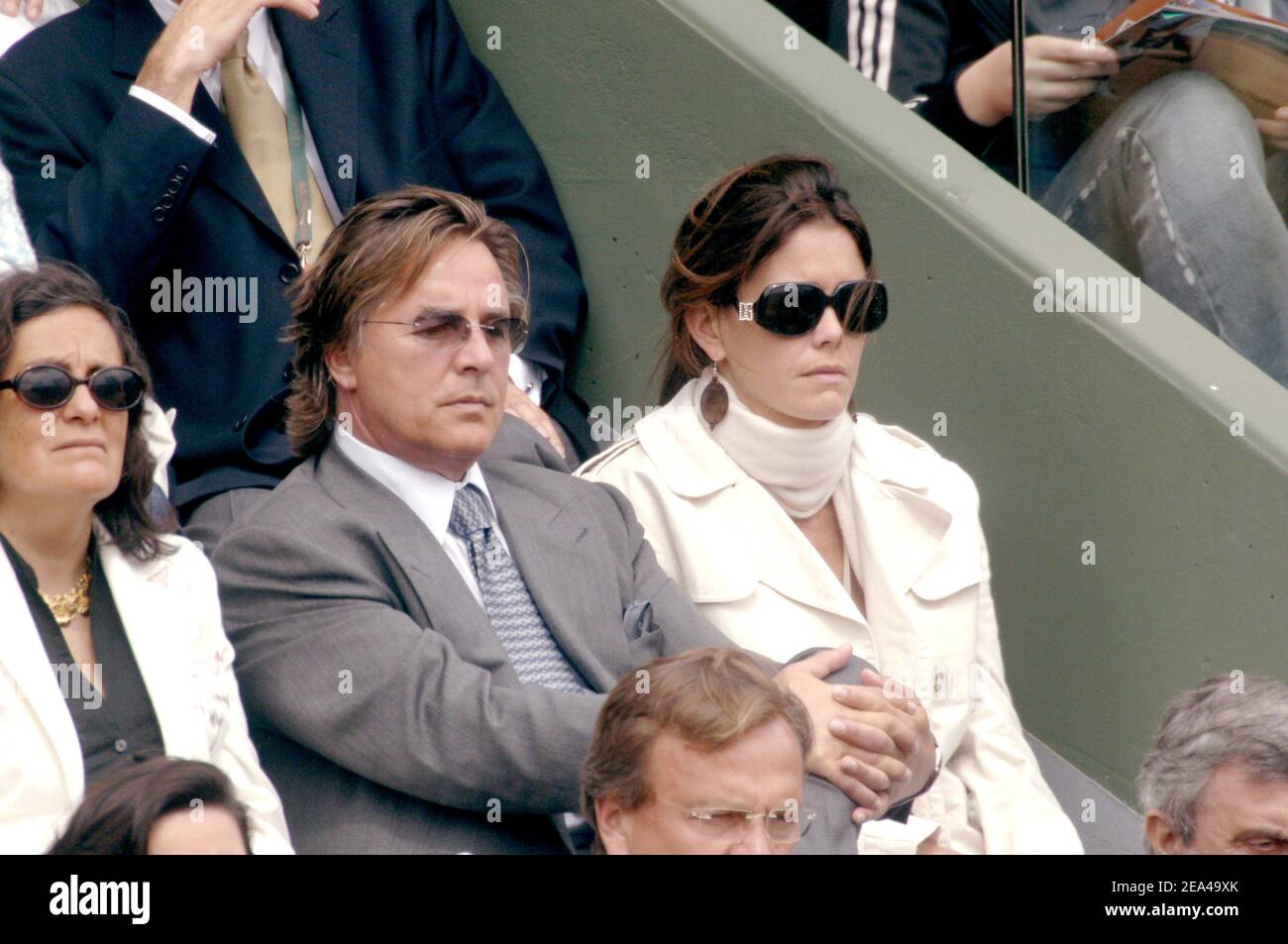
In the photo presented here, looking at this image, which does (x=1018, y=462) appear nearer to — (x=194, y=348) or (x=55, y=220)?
(x=194, y=348)

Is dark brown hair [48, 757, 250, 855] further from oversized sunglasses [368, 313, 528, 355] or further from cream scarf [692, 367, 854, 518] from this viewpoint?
cream scarf [692, 367, 854, 518]

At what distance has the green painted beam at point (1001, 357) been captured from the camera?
4.26 meters

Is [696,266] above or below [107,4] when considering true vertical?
below

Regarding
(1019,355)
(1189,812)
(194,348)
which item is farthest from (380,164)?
(1189,812)

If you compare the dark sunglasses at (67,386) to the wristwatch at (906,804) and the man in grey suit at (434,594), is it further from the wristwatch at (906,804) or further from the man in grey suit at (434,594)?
the wristwatch at (906,804)

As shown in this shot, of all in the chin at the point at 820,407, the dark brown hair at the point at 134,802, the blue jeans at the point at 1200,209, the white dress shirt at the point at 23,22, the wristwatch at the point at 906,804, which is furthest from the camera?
the blue jeans at the point at 1200,209

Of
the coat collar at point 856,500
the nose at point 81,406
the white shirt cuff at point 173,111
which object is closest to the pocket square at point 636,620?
the coat collar at point 856,500

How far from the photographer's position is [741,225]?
4.10 m

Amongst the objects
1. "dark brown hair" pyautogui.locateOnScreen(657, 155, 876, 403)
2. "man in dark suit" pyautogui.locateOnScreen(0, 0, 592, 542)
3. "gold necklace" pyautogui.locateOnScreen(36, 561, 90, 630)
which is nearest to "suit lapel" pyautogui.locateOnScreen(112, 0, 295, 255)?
"man in dark suit" pyautogui.locateOnScreen(0, 0, 592, 542)

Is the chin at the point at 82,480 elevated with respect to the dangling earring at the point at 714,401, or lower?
elevated

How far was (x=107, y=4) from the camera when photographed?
4363 mm

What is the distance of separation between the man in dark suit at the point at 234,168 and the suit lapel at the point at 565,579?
54cm

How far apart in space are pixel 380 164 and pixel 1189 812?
217 cm

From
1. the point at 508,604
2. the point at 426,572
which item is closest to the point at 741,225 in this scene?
the point at 508,604
